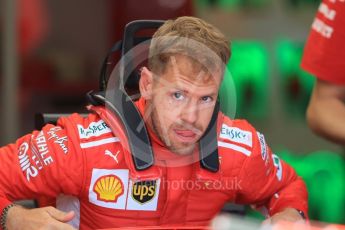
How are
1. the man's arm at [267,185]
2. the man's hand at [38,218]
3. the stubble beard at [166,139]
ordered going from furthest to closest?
1. the man's arm at [267,185]
2. the stubble beard at [166,139]
3. the man's hand at [38,218]

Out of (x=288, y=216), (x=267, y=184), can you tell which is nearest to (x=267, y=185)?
(x=267, y=184)

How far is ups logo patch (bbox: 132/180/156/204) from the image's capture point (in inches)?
74.3

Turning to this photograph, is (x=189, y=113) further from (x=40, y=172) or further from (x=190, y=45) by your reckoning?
(x=40, y=172)

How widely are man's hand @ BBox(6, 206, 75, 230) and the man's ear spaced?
26 cm

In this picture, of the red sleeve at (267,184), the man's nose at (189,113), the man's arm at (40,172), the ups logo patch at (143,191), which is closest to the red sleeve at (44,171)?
the man's arm at (40,172)

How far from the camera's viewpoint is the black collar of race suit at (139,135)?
1.87 meters

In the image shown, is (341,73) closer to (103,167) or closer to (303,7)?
(103,167)

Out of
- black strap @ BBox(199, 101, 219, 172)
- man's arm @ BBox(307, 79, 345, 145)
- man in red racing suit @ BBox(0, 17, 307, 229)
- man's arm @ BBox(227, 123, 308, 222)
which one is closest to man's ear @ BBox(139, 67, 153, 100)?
man in red racing suit @ BBox(0, 17, 307, 229)

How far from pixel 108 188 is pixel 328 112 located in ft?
1.54

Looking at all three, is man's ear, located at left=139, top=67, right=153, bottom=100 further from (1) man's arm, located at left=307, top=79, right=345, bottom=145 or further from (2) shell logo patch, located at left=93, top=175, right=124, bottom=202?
(1) man's arm, located at left=307, top=79, right=345, bottom=145

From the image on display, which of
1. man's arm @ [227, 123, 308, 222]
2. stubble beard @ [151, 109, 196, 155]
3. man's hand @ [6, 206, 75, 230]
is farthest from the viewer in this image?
man's arm @ [227, 123, 308, 222]

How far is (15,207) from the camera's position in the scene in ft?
6.03

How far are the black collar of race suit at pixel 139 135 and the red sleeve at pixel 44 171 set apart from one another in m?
0.10

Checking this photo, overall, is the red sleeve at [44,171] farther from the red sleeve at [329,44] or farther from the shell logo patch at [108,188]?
the red sleeve at [329,44]
